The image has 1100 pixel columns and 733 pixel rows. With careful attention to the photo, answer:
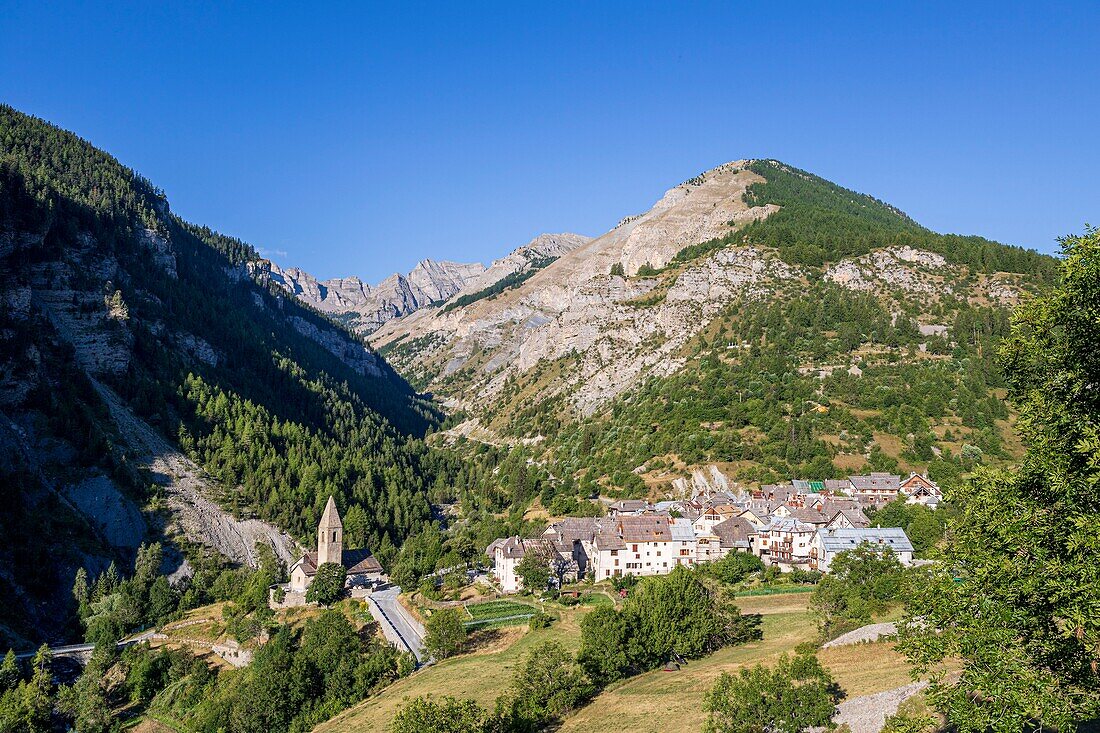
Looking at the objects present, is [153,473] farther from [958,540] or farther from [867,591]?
[958,540]

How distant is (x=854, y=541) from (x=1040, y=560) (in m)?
65.6

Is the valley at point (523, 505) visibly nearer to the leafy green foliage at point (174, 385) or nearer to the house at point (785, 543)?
the house at point (785, 543)

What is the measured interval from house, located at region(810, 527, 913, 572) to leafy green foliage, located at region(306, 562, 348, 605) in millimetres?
58871

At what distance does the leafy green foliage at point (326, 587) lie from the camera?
271ft

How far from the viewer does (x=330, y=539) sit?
310 feet

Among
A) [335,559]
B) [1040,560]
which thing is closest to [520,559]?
[335,559]

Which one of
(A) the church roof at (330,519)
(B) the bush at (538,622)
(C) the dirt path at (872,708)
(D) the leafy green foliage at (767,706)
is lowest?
(B) the bush at (538,622)

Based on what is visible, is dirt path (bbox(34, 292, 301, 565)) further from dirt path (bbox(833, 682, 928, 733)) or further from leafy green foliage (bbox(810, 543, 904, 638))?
dirt path (bbox(833, 682, 928, 733))

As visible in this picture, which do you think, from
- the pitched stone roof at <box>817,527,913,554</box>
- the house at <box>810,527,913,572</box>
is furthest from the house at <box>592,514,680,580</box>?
the pitched stone roof at <box>817,527,913,554</box>

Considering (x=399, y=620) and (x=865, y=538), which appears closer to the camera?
(x=399, y=620)

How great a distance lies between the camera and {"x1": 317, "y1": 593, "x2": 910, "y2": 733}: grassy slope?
3803 cm

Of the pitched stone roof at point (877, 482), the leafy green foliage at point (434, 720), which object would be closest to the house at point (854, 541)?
the pitched stone roof at point (877, 482)

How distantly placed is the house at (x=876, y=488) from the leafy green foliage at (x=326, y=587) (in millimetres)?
75555

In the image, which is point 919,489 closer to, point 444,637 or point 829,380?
point 829,380
